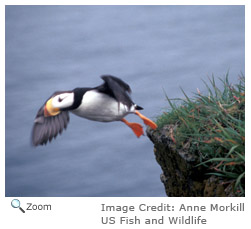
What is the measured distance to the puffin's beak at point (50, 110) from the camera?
3369 millimetres

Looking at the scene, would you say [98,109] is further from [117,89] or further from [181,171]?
[181,171]

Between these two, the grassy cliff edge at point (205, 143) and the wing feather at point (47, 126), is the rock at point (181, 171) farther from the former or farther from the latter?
the wing feather at point (47, 126)

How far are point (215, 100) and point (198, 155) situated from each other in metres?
0.57

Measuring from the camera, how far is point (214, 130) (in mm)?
3873

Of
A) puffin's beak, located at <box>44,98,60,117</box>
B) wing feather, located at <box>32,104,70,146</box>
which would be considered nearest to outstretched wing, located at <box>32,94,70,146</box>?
wing feather, located at <box>32,104,70,146</box>

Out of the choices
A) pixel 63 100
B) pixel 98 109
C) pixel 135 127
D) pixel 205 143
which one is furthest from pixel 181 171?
pixel 63 100

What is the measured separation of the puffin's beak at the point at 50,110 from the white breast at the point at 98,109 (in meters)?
0.13

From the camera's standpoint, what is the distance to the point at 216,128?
400 cm

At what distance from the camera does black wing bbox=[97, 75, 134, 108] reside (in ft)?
10.5

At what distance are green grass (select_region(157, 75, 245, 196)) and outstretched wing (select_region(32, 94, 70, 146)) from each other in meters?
1.04
